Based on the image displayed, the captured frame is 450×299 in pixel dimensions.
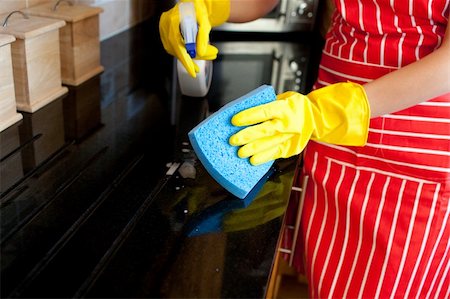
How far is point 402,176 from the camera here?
3.26ft

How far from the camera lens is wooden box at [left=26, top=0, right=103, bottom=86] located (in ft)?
3.70

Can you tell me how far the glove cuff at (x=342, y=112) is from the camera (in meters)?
0.85

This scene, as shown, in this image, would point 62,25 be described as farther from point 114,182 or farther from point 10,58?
point 114,182

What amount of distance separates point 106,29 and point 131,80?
346 mm

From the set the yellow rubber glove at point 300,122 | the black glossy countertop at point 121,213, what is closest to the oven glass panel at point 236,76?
the black glossy countertop at point 121,213

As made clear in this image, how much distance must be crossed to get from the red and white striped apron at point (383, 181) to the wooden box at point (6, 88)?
0.59 m

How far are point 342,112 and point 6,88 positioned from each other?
0.58 m

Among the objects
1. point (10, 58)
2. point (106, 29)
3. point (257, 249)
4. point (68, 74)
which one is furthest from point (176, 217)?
point (106, 29)

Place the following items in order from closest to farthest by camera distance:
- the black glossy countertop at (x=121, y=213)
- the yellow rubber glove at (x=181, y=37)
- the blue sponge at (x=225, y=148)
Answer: the black glossy countertop at (x=121, y=213) → the blue sponge at (x=225, y=148) → the yellow rubber glove at (x=181, y=37)

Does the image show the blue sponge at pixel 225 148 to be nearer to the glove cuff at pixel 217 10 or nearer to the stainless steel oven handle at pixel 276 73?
the glove cuff at pixel 217 10

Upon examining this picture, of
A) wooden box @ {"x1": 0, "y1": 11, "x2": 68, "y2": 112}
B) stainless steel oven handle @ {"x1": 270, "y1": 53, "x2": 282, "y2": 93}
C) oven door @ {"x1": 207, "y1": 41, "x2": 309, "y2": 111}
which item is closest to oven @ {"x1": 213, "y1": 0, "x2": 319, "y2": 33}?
oven door @ {"x1": 207, "y1": 41, "x2": 309, "y2": 111}

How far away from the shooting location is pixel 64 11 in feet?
3.78

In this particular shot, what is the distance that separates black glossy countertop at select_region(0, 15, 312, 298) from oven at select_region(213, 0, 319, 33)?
2.72 ft

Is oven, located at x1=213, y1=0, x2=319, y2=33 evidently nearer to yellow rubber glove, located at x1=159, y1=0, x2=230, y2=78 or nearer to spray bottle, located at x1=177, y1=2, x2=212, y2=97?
spray bottle, located at x1=177, y1=2, x2=212, y2=97
